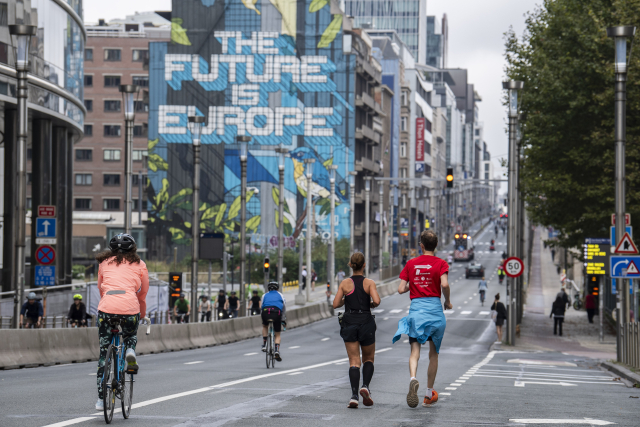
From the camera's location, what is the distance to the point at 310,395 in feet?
40.5

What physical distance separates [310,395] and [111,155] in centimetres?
10422

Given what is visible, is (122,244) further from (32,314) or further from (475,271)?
(475,271)

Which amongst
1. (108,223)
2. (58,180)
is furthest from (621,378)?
(108,223)

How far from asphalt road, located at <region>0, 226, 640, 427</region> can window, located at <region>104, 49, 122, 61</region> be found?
3705 inches

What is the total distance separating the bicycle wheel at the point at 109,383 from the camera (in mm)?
8789

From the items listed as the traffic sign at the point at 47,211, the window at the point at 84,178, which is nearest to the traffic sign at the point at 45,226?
the traffic sign at the point at 47,211

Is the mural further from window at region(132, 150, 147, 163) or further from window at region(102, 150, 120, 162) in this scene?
window at region(102, 150, 120, 162)

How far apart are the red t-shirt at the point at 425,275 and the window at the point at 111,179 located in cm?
10539

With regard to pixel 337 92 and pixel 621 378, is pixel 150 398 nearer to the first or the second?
pixel 621 378

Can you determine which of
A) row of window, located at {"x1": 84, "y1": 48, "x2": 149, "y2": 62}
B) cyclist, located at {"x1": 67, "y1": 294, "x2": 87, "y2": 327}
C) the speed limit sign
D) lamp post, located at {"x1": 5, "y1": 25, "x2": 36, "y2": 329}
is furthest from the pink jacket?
row of window, located at {"x1": 84, "y1": 48, "x2": 149, "y2": 62}

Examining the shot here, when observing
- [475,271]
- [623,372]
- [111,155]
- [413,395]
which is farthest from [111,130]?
[413,395]

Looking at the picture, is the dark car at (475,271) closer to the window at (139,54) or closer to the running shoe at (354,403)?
the window at (139,54)

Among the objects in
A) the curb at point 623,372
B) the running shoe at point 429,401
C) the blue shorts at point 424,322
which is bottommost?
the curb at point 623,372

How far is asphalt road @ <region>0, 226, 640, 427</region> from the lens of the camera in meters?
9.70
